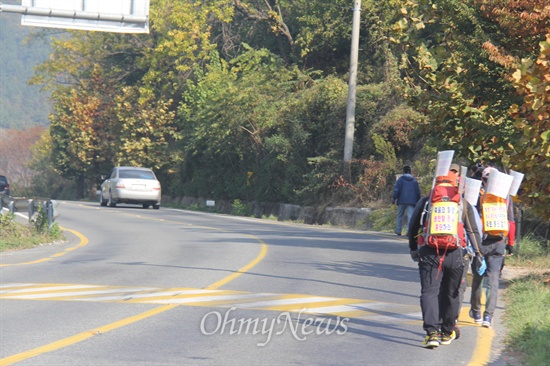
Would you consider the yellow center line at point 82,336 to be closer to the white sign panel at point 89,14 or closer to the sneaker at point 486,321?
the sneaker at point 486,321

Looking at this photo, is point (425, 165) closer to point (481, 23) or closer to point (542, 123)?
point (481, 23)

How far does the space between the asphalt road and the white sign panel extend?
4.67 metres

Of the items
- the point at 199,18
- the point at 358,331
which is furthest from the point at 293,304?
the point at 199,18

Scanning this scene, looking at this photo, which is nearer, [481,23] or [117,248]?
[481,23]

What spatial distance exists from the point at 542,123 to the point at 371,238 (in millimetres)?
11129

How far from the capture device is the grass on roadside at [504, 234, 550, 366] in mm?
8938

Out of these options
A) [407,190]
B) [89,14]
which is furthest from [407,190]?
[89,14]

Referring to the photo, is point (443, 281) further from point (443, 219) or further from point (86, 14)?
point (86, 14)

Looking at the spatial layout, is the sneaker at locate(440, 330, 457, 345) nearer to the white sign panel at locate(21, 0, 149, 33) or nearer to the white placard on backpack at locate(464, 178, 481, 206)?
the white placard on backpack at locate(464, 178, 481, 206)

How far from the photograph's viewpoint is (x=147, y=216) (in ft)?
107

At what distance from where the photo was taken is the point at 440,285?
376 inches

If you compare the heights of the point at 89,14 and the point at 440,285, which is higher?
the point at 89,14

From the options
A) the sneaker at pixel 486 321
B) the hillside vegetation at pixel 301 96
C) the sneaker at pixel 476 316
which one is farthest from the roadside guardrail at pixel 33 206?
the sneaker at pixel 486 321

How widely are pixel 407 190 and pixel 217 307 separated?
13.5 meters
